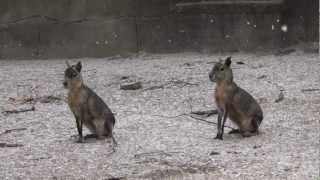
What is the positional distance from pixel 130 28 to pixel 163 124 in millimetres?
4537

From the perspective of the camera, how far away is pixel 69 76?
6676 mm

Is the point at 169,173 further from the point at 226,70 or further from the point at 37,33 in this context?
the point at 37,33

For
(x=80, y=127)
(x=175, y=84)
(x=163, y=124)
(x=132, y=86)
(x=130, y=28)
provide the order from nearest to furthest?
(x=80, y=127), (x=163, y=124), (x=132, y=86), (x=175, y=84), (x=130, y=28)

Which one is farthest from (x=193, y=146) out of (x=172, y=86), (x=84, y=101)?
(x=172, y=86)

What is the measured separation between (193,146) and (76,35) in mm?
5702

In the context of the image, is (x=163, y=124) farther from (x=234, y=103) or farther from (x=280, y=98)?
(x=280, y=98)

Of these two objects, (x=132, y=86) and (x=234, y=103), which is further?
(x=132, y=86)

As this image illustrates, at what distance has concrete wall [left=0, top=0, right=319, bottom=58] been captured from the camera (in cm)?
1130

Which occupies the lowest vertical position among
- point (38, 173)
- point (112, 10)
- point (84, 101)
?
point (38, 173)

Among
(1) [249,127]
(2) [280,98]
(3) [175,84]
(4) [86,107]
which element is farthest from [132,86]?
(1) [249,127]

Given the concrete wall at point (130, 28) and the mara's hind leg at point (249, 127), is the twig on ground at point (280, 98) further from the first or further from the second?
the concrete wall at point (130, 28)

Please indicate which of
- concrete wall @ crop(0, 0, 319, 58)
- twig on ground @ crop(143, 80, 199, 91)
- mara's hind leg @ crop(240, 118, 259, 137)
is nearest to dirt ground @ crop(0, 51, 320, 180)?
twig on ground @ crop(143, 80, 199, 91)

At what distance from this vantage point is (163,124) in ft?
23.4

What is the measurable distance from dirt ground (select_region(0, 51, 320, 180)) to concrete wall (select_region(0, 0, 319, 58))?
0.38 m
